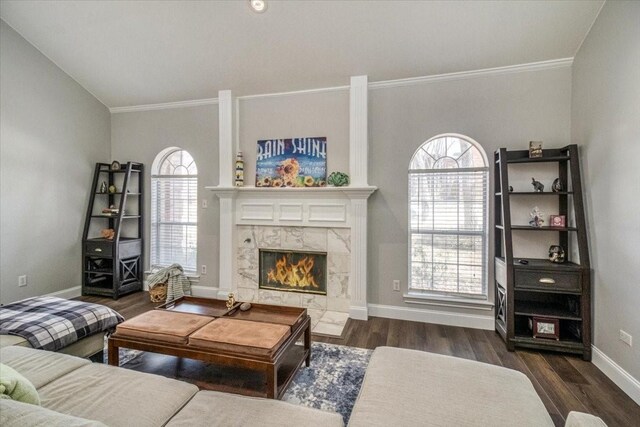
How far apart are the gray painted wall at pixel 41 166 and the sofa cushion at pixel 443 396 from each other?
4644 mm

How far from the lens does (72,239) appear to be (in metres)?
4.32

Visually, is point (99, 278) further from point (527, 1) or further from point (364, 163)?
point (527, 1)

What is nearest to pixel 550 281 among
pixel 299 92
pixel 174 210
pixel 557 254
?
pixel 557 254

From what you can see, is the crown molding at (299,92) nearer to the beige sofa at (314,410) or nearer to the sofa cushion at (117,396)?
the beige sofa at (314,410)

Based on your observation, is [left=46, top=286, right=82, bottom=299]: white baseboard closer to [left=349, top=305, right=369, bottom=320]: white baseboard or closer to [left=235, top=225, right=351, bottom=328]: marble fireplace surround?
[left=235, top=225, right=351, bottom=328]: marble fireplace surround

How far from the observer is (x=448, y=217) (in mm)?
3553

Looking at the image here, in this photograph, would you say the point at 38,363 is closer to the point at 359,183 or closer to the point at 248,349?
the point at 248,349

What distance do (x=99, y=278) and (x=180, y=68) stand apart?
133 inches

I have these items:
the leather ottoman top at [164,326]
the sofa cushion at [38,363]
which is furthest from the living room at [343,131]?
the sofa cushion at [38,363]

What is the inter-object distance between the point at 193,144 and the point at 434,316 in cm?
409

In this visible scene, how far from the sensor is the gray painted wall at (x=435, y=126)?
316 centimetres

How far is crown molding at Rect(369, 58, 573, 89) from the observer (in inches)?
122

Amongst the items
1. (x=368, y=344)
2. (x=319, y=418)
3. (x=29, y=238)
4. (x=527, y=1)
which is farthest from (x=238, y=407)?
(x=29, y=238)

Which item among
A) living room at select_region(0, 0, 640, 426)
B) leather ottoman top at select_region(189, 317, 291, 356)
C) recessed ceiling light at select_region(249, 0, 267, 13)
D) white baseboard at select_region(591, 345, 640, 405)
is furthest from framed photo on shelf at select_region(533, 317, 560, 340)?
recessed ceiling light at select_region(249, 0, 267, 13)
